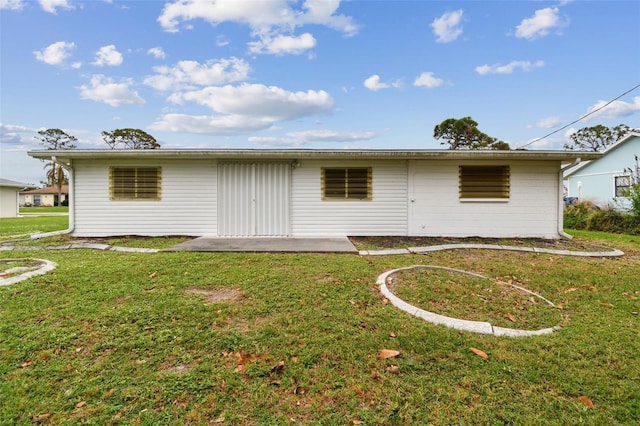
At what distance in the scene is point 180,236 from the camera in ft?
26.4

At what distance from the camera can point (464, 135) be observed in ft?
95.4

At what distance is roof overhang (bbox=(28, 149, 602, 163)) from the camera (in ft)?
24.3

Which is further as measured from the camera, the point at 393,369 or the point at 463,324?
the point at 463,324

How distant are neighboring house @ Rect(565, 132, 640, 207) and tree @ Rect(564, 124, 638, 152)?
72.3ft

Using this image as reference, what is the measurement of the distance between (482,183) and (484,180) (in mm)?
97

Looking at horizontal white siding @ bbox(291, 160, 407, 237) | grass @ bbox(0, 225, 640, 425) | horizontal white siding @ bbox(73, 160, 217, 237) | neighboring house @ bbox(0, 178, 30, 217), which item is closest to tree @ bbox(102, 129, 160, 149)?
neighboring house @ bbox(0, 178, 30, 217)

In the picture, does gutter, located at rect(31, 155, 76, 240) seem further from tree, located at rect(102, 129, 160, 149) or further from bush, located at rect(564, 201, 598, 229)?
tree, located at rect(102, 129, 160, 149)

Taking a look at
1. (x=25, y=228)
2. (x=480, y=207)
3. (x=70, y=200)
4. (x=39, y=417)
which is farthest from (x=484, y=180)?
(x=25, y=228)

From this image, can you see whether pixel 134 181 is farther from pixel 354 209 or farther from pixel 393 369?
pixel 393 369

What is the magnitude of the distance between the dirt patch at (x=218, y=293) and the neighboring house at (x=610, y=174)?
15883 millimetres

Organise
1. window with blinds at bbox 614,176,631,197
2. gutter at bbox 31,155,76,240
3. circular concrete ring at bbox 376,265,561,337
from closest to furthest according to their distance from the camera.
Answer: circular concrete ring at bbox 376,265,561,337 → gutter at bbox 31,155,76,240 → window with blinds at bbox 614,176,631,197

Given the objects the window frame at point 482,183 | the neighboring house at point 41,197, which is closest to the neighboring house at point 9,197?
the window frame at point 482,183

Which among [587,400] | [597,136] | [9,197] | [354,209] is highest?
[597,136]

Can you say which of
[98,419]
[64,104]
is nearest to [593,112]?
[98,419]
